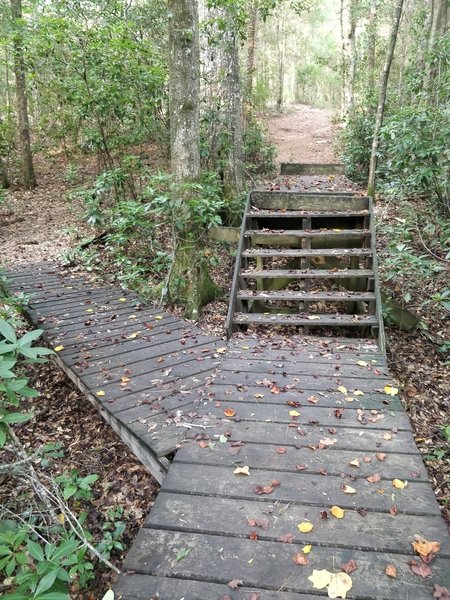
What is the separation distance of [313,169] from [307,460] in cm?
834

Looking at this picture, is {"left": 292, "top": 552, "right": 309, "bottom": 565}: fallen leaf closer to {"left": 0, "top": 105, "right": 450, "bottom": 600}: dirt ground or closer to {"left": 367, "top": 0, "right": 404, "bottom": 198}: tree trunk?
{"left": 0, "top": 105, "right": 450, "bottom": 600}: dirt ground

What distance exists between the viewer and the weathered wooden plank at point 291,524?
2.10 m

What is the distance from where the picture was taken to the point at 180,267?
5895 millimetres

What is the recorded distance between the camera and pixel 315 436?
2.95m

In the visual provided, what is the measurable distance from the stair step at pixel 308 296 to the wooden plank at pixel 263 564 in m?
3.38

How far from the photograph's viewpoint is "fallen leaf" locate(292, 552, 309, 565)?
6.51 feet

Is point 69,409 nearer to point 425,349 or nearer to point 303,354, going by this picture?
point 303,354

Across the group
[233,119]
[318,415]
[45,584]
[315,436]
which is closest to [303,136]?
[233,119]

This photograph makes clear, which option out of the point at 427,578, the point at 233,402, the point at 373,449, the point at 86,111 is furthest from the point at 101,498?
the point at 86,111

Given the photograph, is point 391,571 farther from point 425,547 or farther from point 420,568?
point 425,547

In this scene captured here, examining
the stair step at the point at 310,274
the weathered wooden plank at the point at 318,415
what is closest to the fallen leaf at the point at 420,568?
the weathered wooden plank at the point at 318,415

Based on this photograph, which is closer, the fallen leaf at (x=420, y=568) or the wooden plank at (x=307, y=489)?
the fallen leaf at (x=420, y=568)

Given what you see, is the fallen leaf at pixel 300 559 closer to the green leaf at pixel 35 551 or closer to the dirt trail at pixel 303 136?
the green leaf at pixel 35 551

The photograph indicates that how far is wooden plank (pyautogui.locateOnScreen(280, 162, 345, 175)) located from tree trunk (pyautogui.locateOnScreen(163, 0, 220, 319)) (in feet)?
15.5
